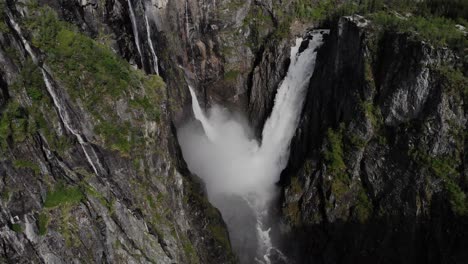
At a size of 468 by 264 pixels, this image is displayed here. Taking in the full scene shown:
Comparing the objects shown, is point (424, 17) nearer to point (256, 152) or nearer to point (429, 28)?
point (429, 28)

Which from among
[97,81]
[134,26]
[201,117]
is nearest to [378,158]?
[97,81]

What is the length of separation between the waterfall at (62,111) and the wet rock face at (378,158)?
1694 centimetres

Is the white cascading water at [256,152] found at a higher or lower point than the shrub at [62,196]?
lower

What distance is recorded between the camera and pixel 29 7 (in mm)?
24344

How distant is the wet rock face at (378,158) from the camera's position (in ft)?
82.5

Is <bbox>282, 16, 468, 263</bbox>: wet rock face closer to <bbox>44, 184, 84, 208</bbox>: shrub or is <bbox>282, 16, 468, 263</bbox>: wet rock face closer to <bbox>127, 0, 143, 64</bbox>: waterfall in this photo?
<bbox>127, 0, 143, 64</bbox>: waterfall

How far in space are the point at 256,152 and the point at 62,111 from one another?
2190cm

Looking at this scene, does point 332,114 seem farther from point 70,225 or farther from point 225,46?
point 70,225

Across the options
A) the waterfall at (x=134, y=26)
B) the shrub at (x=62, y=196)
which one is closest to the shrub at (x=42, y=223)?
the shrub at (x=62, y=196)

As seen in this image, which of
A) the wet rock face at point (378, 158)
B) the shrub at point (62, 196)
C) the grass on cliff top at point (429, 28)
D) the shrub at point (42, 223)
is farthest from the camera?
the grass on cliff top at point (429, 28)

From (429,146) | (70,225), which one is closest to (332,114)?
(429,146)

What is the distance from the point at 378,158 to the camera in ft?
93.5

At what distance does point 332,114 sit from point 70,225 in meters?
20.8

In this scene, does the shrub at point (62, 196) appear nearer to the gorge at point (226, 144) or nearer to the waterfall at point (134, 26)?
the gorge at point (226, 144)
